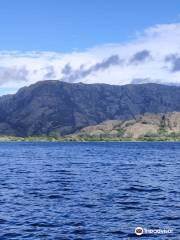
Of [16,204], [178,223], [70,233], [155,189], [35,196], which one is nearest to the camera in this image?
[70,233]

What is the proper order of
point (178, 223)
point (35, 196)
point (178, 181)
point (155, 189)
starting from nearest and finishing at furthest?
point (178, 223)
point (35, 196)
point (155, 189)
point (178, 181)

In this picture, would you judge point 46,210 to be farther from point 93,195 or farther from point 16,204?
point 93,195

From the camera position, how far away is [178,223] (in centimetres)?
5172

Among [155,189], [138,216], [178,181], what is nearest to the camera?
[138,216]

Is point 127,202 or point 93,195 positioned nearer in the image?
point 127,202

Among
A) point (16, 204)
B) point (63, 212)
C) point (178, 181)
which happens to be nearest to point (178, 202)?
point (63, 212)

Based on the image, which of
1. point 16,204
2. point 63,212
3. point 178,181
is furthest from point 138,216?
point 178,181

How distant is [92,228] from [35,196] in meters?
24.0

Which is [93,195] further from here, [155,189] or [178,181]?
A: [178,181]

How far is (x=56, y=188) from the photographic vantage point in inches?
3260

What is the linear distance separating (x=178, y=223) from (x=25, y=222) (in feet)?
58.0

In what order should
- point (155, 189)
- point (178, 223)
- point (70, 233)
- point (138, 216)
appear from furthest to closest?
point (155, 189), point (138, 216), point (178, 223), point (70, 233)

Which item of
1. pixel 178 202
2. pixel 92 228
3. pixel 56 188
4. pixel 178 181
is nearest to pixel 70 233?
pixel 92 228

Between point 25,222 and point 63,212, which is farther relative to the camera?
point 63,212
